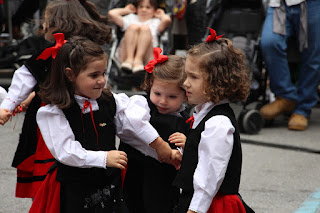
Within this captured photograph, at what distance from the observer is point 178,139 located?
8.67ft

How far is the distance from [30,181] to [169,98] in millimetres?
1079

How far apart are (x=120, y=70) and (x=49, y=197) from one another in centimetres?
350

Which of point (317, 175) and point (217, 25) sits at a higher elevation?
point (217, 25)

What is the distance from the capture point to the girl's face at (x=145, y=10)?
631 centimetres

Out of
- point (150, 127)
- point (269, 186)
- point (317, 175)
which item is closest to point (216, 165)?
point (150, 127)

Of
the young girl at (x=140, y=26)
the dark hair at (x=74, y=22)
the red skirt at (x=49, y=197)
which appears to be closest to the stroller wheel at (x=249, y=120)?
the young girl at (x=140, y=26)

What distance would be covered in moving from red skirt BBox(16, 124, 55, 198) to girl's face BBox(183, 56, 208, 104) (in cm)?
118

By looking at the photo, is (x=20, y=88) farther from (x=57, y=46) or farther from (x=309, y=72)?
(x=309, y=72)

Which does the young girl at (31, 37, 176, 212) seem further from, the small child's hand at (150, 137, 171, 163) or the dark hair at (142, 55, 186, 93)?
the dark hair at (142, 55, 186, 93)

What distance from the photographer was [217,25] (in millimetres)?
6168

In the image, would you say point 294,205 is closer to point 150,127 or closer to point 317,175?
point 317,175

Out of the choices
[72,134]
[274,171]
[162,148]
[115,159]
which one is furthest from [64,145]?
[274,171]

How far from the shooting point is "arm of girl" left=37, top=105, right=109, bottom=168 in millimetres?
2535

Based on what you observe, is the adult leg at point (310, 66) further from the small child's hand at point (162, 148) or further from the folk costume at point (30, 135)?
the small child's hand at point (162, 148)
